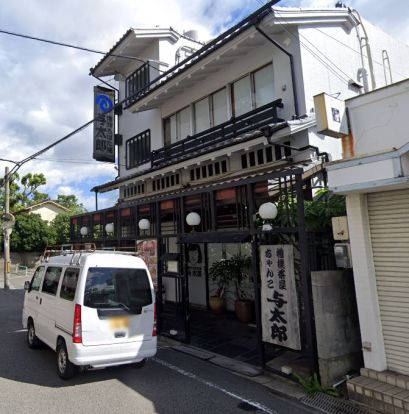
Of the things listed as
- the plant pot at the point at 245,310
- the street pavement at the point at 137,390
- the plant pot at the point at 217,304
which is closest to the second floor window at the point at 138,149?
the plant pot at the point at 217,304

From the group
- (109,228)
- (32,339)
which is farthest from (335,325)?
(109,228)

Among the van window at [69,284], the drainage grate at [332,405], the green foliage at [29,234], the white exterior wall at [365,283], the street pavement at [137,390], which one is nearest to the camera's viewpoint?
the drainage grate at [332,405]

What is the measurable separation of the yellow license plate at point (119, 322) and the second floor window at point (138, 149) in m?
10.0

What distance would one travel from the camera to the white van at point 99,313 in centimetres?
605

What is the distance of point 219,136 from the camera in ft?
37.6

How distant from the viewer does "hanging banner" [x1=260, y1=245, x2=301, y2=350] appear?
20.8ft

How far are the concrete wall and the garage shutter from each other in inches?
27.4

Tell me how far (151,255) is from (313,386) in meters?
5.69

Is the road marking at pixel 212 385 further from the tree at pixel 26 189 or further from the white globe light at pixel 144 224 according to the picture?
the tree at pixel 26 189

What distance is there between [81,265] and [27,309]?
3451 mm

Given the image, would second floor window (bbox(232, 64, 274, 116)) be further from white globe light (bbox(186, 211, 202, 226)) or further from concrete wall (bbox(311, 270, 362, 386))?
concrete wall (bbox(311, 270, 362, 386))

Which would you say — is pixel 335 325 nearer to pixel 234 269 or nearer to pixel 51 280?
pixel 234 269

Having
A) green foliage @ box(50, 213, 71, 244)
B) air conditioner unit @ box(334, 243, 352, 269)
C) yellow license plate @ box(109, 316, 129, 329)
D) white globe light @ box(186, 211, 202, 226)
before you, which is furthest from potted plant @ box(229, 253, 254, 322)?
green foliage @ box(50, 213, 71, 244)

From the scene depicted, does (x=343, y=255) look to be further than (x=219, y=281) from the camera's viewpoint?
No
